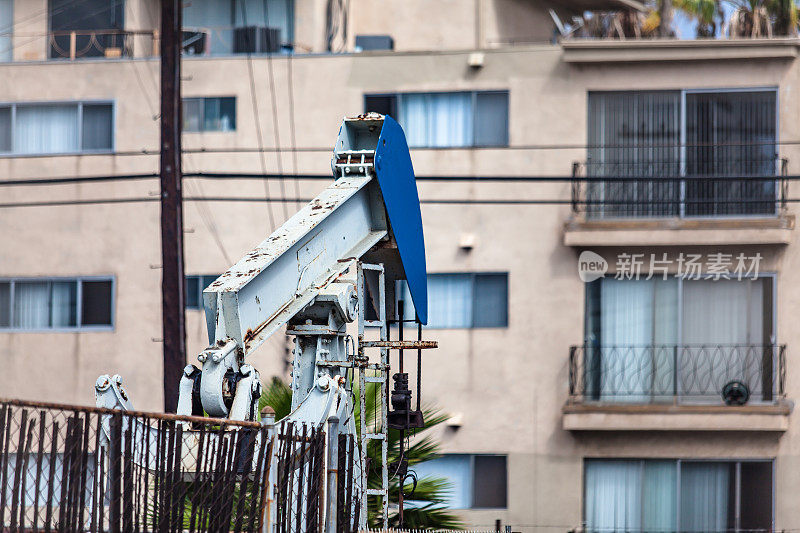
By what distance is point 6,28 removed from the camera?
2520cm

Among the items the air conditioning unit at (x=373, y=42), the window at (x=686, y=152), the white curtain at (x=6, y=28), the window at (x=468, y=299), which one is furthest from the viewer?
the white curtain at (x=6, y=28)

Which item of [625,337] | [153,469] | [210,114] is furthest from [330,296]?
[210,114]

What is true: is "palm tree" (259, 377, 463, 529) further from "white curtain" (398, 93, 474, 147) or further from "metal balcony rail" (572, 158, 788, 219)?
"white curtain" (398, 93, 474, 147)

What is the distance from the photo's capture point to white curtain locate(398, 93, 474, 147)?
72.6ft

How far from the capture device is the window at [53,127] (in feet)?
75.9

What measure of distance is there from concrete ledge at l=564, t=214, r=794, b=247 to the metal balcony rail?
0.55 m

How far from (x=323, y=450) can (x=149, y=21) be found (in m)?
18.5

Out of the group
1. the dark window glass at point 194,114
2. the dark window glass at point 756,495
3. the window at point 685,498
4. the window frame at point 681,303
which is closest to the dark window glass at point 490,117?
the window frame at point 681,303

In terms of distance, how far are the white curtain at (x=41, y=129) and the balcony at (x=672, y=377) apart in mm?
10408

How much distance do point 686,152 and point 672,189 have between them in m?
0.71

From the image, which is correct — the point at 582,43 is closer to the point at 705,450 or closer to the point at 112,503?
the point at 705,450

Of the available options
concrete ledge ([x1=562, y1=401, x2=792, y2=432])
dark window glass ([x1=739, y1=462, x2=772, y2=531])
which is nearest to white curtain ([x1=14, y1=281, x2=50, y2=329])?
concrete ledge ([x1=562, y1=401, x2=792, y2=432])

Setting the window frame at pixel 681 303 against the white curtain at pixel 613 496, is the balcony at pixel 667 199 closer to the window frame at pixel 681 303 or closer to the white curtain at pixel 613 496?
the window frame at pixel 681 303

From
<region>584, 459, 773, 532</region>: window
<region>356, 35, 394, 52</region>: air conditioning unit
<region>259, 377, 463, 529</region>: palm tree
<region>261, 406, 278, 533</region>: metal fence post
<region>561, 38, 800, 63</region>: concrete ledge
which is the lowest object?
<region>584, 459, 773, 532</region>: window
